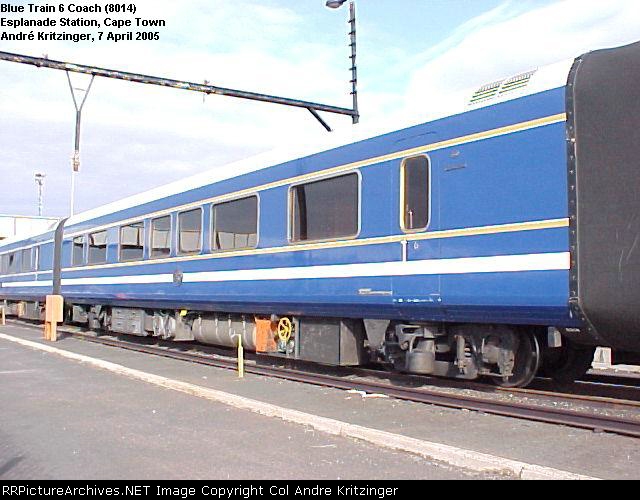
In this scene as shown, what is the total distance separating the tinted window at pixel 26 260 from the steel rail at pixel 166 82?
11.6 metres

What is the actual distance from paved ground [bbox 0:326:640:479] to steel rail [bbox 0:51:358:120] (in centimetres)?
719

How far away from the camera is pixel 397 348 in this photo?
8.99 meters

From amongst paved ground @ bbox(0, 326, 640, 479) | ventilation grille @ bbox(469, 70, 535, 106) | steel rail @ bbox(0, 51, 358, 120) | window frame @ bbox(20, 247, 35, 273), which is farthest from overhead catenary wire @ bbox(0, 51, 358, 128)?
window frame @ bbox(20, 247, 35, 273)

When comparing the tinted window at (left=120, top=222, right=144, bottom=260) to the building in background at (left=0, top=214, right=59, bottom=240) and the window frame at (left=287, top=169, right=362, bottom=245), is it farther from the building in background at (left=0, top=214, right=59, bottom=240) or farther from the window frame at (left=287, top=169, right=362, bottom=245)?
the building in background at (left=0, top=214, right=59, bottom=240)

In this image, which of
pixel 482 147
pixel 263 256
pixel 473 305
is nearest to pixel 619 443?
pixel 473 305

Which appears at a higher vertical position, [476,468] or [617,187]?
[617,187]

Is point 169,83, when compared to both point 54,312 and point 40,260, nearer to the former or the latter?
point 54,312

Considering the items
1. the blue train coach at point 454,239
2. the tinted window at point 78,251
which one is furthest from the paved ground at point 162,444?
the tinted window at point 78,251

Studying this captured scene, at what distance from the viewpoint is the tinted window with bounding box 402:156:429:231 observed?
26.4 feet

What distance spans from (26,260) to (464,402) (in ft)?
68.1

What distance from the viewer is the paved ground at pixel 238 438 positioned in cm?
534

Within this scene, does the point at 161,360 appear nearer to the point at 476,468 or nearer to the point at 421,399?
the point at 421,399

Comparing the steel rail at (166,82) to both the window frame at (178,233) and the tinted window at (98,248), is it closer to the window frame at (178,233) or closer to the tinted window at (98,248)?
the window frame at (178,233)

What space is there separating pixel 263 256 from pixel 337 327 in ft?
5.97
